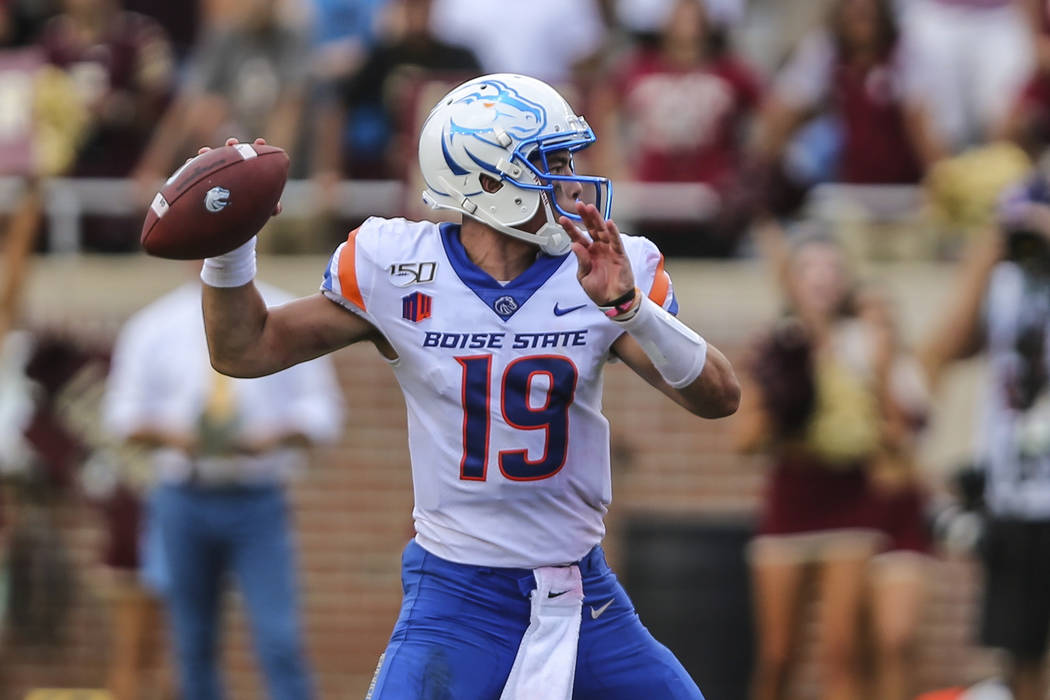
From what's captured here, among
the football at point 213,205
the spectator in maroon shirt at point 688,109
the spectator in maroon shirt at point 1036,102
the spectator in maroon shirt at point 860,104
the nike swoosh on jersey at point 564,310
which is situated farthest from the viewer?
the spectator in maroon shirt at point 688,109

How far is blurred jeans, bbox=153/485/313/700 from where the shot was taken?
7367mm

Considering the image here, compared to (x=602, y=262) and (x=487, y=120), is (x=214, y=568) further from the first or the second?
(x=602, y=262)

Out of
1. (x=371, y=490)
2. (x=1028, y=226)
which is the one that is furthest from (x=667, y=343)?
(x=371, y=490)

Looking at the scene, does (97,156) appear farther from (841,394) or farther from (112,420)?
(841,394)

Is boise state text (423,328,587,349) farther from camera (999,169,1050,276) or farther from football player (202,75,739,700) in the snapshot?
camera (999,169,1050,276)

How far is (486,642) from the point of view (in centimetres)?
421

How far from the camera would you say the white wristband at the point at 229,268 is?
426cm

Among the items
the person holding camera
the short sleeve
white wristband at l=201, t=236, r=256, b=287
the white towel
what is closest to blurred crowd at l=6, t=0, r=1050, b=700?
the person holding camera

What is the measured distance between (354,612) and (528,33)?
2.94 m

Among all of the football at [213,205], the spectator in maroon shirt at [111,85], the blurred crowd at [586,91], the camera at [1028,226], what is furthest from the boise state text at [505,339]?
the spectator in maroon shirt at [111,85]

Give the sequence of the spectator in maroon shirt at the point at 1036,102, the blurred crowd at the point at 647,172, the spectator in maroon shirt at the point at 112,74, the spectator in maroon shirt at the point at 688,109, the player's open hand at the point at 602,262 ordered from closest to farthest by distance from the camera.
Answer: the player's open hand at the point at 602,262 → the blurred crowd at the point at 647,172 → the spectator in maroon shirt at the point at 1036,102 → the spectator in maroon shirt at the point at 688,109 → the spectator in maroon shirt at the point at 112,74

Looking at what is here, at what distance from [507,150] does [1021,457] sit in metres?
2.80

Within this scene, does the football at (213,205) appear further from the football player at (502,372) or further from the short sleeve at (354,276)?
the short sleeve at (354,276)

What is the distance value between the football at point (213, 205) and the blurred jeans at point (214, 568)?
3.29 m
